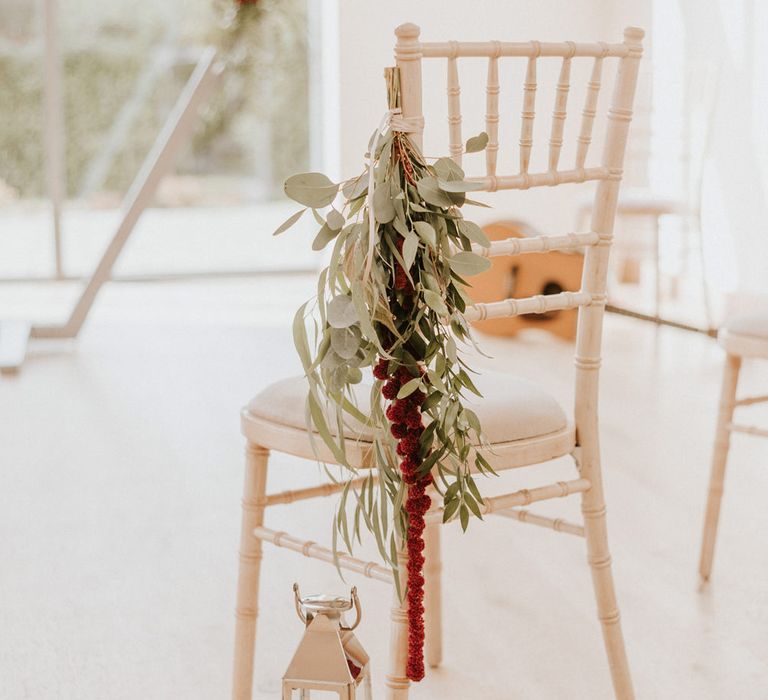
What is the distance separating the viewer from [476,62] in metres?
4.98

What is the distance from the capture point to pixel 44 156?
5590mm

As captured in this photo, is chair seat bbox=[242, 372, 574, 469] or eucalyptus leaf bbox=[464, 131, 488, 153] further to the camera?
chair seat bbox=[242, 372, 574, 469]

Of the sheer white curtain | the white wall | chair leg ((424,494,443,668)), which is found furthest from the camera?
the white wall

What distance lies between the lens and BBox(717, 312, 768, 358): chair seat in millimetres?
1771

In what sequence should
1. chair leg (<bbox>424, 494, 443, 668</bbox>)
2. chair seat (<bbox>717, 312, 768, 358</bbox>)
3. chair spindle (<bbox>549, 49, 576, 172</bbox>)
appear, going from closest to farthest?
1. chair spindle (<bbox>549, 49, 576, 172</bbox>)
2. chair leg (<bbox>424, 494, 443, 668</bbox>)
3. chair seat (<bbox>717, 312, 768, 358</bbox>)

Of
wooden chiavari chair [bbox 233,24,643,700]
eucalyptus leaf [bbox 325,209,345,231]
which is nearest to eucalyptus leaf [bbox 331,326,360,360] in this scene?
eucalyptus leaf [bbox 325,209,345,231]

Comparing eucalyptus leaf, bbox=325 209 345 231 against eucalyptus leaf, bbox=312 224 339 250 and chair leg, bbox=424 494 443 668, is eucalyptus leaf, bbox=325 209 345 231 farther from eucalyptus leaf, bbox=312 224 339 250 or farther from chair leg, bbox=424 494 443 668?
chair leg, bbox=424 494 443 668

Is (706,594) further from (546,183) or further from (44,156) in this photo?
(44,156)

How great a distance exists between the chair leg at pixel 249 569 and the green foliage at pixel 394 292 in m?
0.33

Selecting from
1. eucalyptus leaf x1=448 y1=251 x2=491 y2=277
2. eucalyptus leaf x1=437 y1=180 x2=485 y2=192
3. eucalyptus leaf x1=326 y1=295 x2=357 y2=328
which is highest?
eucalyptus leaf x1=437 y1=180 x2=485 y2=192

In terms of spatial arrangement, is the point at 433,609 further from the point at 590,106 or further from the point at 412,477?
the point at 590,106

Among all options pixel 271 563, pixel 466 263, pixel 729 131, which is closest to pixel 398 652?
pixel 466 263

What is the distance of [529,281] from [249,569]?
2755mm

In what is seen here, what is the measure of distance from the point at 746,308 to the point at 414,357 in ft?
11.5
